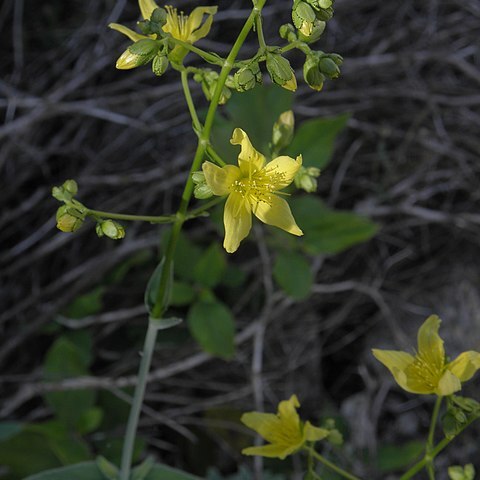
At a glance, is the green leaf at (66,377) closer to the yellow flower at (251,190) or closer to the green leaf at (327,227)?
the green leaf at (327,227)

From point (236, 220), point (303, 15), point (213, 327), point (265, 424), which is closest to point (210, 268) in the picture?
point (213, 327)

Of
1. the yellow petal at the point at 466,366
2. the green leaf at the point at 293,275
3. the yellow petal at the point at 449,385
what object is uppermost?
the yellow petal at the point at 449,385

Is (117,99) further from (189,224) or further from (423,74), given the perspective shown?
(423,74)

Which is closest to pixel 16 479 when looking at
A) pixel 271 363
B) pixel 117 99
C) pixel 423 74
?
pixel 271 363

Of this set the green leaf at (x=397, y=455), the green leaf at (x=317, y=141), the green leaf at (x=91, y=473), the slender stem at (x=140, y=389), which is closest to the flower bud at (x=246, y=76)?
the slender stem at (x=140, y=389)

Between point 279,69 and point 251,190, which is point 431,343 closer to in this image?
point 251,190
